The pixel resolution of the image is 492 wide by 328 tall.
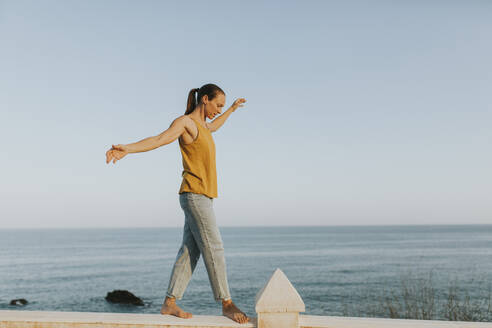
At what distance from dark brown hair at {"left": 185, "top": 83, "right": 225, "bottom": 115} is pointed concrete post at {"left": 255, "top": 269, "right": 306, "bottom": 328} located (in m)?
1.60

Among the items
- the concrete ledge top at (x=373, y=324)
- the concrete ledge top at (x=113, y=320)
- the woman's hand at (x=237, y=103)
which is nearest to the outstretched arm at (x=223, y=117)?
the woman's hand at (x=237, y=103)

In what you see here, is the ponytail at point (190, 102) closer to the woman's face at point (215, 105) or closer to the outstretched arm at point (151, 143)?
the woman's face at point (215, 105)

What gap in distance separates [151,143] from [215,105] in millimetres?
740

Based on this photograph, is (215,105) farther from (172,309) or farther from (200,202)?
(172,309)

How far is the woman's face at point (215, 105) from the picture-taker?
137 inches

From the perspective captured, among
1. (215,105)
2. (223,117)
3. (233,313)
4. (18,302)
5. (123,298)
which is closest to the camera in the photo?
(233,313)

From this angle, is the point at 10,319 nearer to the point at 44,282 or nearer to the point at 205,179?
the point at 205,179

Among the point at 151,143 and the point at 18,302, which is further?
the point at 18,302

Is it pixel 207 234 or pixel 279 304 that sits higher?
pixel 207 234

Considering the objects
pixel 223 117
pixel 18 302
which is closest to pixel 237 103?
pixel 223 117

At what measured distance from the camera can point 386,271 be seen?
4006 cm

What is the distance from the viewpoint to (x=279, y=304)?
2992 mm

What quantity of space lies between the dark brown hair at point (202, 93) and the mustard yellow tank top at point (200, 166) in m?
0.26

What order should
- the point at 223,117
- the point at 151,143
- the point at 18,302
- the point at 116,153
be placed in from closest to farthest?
the point at 116,153 < the point at 151,143 < the point at 223,117 < the point at 18,302
